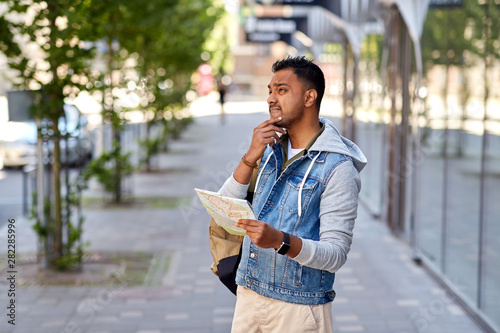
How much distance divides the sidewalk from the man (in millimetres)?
2844

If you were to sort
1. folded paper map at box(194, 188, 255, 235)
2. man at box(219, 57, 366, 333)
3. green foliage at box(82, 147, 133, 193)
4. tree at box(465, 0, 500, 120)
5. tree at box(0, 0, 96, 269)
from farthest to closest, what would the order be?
green foliage at box(82, 147, 133, 193) → tree at box(0, 0, 96, 269) → tree at box(465, 0, 500, 120) → man at box(219, 57, 366, 333) → folded paper map at box(194, 188, 255, 235)

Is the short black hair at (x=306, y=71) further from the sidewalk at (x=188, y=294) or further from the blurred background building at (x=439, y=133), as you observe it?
the sidewalk at (x=188, y=294)

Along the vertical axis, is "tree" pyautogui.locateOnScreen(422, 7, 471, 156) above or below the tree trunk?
above

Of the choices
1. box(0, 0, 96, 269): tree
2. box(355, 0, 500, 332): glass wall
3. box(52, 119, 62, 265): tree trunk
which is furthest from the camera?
box(52, 119, 62, 265): tree trunk

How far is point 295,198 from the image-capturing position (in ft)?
9.36

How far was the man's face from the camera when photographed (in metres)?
2.90

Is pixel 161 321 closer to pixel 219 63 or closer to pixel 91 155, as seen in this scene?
pixel 91 155

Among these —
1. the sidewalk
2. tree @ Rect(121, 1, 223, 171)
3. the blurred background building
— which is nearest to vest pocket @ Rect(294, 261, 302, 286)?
the sidewalk

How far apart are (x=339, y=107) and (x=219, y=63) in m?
26.0

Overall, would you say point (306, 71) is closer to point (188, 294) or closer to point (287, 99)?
point (287, 99)

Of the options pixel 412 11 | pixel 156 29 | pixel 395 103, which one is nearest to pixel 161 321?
pixel 412 11

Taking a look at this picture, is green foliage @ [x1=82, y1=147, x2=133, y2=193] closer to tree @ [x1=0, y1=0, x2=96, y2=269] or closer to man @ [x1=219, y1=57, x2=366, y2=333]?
tree @ [x1=0, y1=0, x2=96, y2=269]

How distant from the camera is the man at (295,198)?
9.18ft

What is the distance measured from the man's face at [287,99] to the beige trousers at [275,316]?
72 cm
